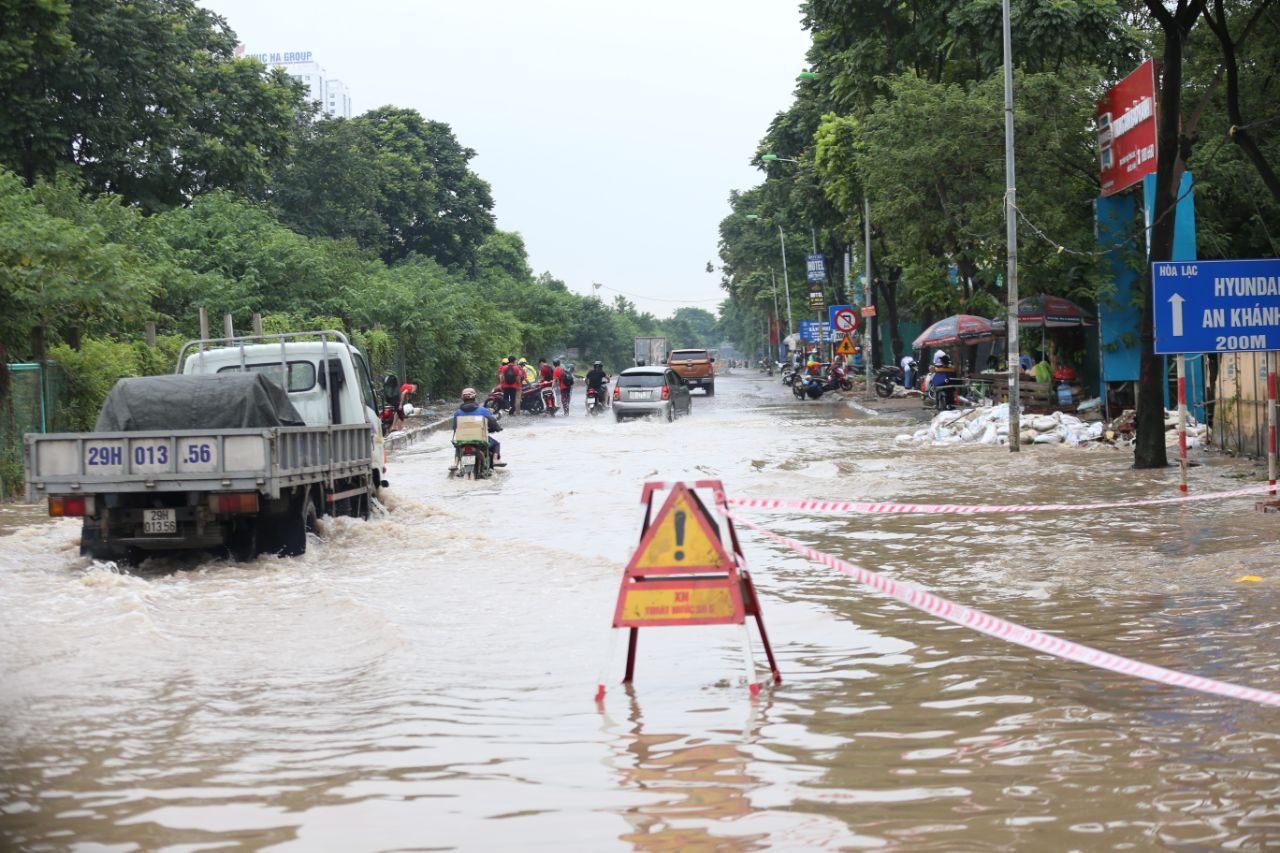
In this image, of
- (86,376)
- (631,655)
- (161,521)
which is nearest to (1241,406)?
(161,521)

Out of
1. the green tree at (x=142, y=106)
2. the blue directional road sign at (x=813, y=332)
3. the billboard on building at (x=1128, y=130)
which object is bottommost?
the blue directional road sign at (x=813, y=332)

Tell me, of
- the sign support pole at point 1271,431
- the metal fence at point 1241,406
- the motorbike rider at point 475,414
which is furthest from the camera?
the motorbike rider at point 475,414

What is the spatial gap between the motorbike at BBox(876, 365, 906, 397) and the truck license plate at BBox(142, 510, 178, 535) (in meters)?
37.2

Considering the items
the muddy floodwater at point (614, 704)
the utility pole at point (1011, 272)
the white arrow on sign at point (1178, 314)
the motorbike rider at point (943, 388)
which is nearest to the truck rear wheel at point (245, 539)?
the muddy floodwater at point (614, 704)

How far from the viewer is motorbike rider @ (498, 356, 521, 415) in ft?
132

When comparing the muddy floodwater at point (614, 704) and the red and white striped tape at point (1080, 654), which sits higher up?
the red and white striped tape at point (1080, 654)

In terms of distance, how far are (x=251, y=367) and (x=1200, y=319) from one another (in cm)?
993

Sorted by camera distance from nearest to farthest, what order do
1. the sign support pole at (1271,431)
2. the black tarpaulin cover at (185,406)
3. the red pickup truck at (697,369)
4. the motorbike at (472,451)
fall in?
the black tarpaulin cover at (185,406), the sign support pole at (1271,431), the motorbike at (472,451), the red pickup truck at (697,369)

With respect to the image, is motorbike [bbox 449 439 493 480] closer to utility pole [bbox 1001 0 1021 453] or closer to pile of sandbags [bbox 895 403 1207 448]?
utility pole [bbox 1001 0 1021 453]

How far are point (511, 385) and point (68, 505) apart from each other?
2872 cm

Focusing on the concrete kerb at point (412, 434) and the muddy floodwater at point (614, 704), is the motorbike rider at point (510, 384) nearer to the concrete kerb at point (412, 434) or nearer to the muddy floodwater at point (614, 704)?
the concrete kerb at point (412, 434)

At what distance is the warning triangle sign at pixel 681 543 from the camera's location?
7168mm

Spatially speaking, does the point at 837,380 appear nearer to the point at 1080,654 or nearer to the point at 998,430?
the point at 998,430

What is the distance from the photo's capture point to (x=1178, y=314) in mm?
14586
